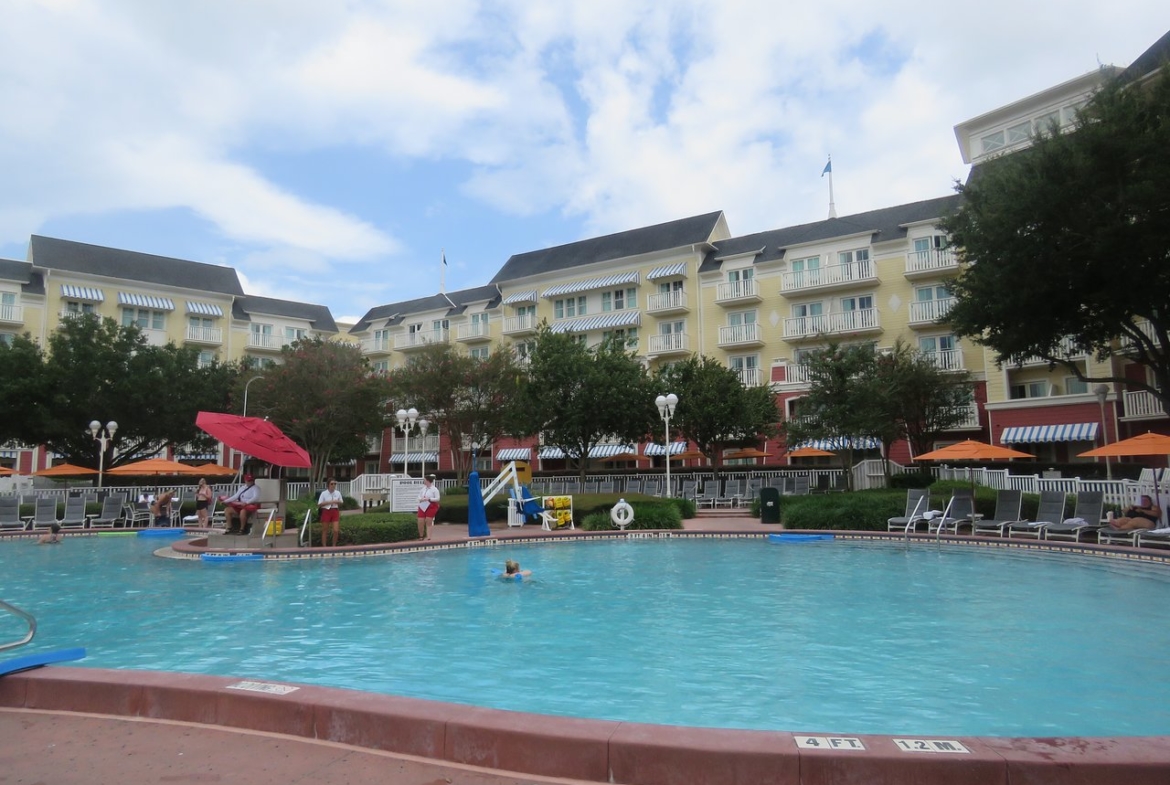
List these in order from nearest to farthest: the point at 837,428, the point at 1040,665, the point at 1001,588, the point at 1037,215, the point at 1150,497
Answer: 1. the point at 1040,665
2. the point at 1001,588
3. the point at 1150,497
4. the point at 1037,215
5. the point at 837,428

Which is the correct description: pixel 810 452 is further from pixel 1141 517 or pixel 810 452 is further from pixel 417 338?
pixel 417 338

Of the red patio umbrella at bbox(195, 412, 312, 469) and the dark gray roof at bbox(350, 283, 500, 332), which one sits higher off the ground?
the dark gray roof at bbox(350, 283, 500, 332)

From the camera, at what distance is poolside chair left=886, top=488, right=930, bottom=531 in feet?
61.4

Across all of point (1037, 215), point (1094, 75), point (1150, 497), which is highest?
point (1094, 75)

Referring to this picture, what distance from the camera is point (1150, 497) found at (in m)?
16.2

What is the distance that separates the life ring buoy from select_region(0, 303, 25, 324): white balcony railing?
1694 inches

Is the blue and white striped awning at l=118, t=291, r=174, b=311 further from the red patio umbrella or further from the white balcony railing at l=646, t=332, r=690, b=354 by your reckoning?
the red patio umbrella

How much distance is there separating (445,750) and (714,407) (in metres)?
27.6

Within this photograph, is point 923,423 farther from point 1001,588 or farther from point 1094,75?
point 1001,588

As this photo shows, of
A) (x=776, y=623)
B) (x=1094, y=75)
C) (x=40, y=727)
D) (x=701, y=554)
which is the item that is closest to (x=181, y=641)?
(x=40, y=727)

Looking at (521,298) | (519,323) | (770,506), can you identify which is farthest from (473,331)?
(770,506)

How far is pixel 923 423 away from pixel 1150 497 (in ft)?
54.3

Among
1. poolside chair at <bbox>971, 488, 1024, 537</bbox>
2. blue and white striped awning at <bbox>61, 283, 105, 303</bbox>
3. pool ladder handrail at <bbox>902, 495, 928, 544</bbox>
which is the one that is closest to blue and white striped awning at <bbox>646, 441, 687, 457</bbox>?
pool ladder handrail at <bbox>902, 495, 928, 544</bbox>

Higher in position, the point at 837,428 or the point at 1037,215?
the point at 1037,215
